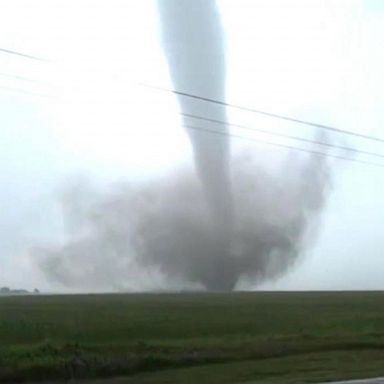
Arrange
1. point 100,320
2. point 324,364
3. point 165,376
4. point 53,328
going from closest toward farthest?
point 165,376 < point 324,364 < point 53,328 < point 100,320

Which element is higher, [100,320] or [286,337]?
[100,320]

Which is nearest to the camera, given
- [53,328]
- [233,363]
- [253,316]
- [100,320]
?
[233,363]

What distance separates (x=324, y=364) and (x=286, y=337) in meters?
11.2

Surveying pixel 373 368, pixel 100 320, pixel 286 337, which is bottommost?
pixel 373 368

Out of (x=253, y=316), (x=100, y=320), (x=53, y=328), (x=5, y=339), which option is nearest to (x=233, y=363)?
(x=5, y=339)

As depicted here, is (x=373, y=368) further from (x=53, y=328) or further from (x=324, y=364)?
(x=53, y=328)

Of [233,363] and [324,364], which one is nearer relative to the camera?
[324,364]

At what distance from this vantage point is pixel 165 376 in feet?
91.6

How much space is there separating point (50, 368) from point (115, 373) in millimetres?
2290

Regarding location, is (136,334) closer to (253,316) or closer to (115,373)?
(115,373)

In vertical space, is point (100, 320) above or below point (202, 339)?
above

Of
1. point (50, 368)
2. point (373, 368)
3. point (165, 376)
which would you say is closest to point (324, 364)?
point (373, 368)

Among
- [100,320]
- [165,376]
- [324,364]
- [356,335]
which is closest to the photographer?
[165,376]

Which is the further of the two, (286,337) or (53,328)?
(53,328)
